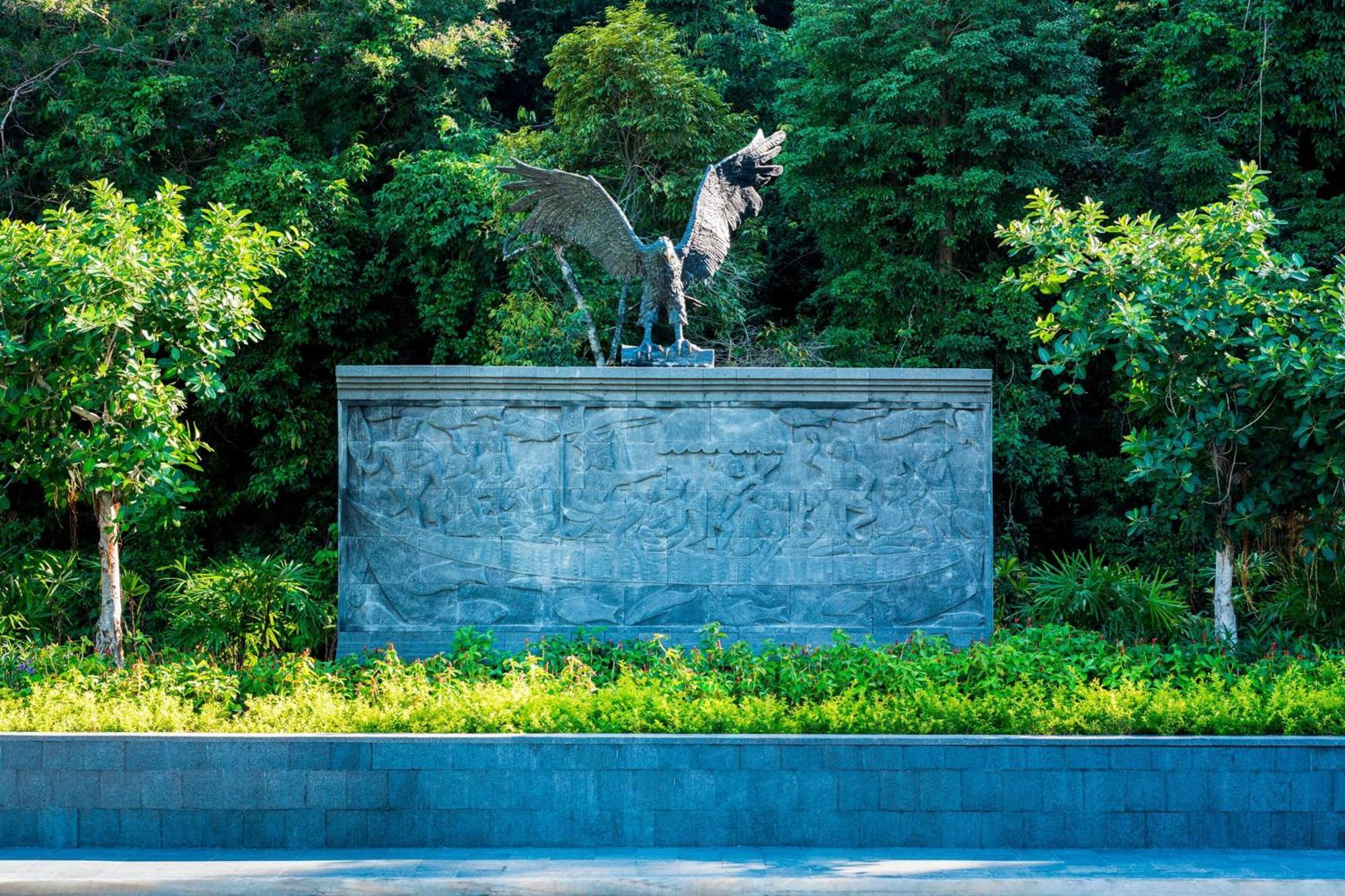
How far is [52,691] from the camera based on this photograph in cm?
809

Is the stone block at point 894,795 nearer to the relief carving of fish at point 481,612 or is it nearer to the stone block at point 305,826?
the stone block at point 305,826

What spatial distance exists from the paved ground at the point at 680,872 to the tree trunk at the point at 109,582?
287cm

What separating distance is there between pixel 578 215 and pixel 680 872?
565 centimetres

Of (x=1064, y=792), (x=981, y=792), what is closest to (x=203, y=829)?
(x=981, y=792)

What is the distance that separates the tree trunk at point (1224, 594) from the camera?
964cm

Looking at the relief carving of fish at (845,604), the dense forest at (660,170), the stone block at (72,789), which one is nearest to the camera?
the stone block at (72,789)

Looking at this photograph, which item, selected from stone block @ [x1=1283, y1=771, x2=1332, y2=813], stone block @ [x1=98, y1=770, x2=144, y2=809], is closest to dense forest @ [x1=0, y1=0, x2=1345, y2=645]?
stone block @ [x1=1283, y1=771, x2=1332, y2=813]

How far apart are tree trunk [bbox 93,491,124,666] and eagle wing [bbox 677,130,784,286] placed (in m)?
4.83

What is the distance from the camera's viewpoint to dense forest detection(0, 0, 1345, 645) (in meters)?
15.5

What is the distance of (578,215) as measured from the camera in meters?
10.4

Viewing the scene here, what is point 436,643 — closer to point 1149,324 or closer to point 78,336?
point 78,336

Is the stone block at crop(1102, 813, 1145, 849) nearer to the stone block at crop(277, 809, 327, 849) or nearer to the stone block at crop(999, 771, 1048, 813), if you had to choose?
the stone block at crop(999, 771, 1048, 813)

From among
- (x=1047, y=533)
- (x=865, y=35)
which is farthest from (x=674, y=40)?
(x=1047, y=533)

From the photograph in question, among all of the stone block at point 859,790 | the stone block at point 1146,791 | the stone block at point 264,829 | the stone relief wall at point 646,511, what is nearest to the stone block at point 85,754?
the stone block at point 264,829
